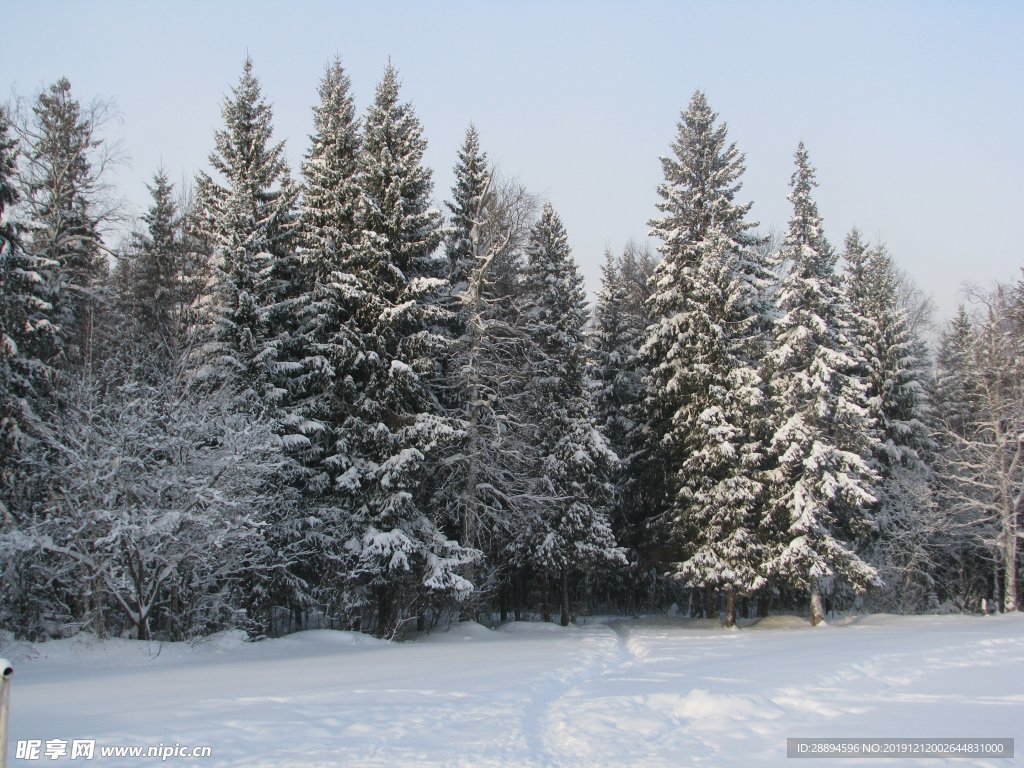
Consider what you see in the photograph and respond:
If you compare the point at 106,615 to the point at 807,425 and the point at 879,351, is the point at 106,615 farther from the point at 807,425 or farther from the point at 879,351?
the point at 879,351

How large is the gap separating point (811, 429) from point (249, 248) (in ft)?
64.4

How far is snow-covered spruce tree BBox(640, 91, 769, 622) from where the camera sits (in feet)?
81.9

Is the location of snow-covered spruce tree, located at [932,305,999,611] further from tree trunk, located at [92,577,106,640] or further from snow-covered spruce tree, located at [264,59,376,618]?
tree trunk, located at [92,577,106,640]

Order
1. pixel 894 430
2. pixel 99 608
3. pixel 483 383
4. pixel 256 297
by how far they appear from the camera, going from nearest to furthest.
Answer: pixel 99 608
pixel 256 297
pixel 483 383
pixel 894 430

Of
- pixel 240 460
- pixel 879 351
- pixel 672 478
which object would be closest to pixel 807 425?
pixel 672 478

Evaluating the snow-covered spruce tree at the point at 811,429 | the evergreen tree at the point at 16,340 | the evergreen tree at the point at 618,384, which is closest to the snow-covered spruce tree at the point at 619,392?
the evergreen tree at the point at 618,384

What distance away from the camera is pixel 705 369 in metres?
25.8

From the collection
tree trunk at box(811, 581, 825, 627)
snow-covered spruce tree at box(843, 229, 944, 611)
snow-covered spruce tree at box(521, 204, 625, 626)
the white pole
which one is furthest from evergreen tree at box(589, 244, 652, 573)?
the white pole

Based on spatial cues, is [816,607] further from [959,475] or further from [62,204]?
[62,204]

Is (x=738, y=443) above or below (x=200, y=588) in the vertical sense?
above

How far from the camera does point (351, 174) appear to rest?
22.8 metres

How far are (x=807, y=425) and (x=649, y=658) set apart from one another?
40.5ft

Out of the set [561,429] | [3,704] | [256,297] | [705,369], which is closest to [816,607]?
[705,369]

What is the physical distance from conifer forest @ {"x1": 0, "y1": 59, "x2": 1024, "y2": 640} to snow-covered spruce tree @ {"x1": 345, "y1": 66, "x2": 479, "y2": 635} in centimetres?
12
